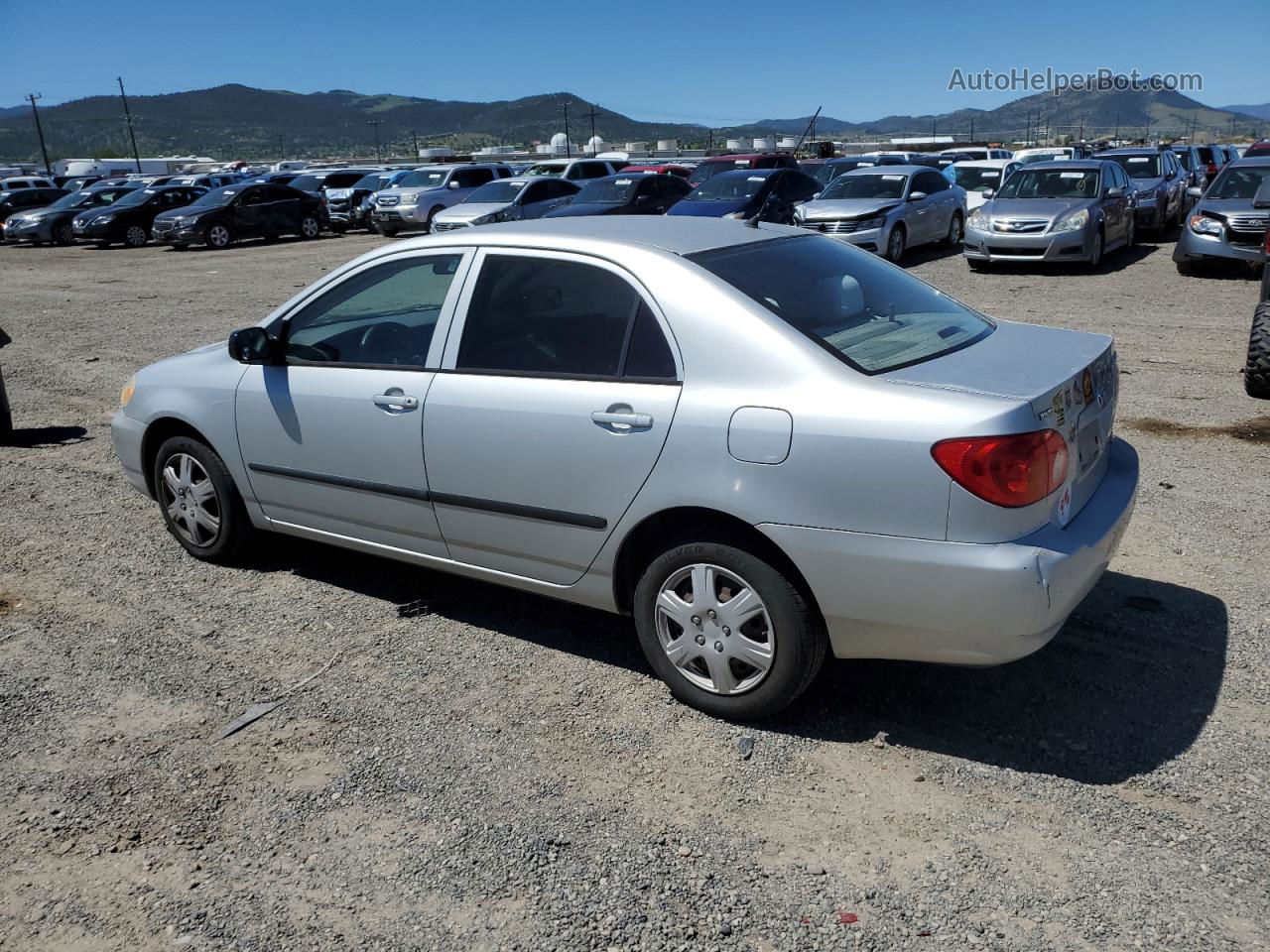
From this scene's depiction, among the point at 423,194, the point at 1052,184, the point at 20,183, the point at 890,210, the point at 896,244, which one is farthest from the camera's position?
the point at 20,183

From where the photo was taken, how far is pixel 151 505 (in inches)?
255

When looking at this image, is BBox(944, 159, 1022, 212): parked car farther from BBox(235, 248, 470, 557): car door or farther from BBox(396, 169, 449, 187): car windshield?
BBox(235, 248, 470, 557): car door

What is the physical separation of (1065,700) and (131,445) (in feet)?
14.7

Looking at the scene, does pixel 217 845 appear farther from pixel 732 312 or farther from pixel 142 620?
pixel 732 312

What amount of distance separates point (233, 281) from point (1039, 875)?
1888 cm

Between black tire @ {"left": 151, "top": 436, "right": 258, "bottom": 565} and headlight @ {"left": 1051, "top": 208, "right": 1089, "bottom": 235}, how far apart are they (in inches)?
528

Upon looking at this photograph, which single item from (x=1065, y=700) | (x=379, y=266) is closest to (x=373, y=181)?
(x=379, y=266)

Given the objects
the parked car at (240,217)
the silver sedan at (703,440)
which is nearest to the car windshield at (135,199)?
the parked car at (240,217)

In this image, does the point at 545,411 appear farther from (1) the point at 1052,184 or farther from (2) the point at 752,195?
(2) the point at 752,195

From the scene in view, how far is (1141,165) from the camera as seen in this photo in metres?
20.5

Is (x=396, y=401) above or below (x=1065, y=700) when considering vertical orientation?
above

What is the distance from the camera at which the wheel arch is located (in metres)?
3.56

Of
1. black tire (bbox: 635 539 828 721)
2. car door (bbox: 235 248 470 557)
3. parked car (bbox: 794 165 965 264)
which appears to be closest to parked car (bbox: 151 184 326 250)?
parked car (bbox: 794 165 965 264)

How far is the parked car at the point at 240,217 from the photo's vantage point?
2734 centimetres
